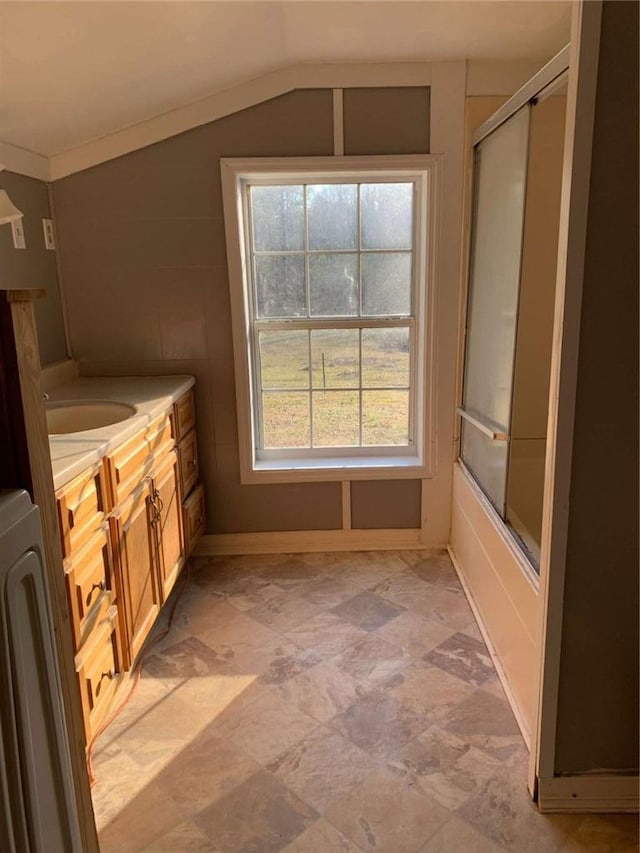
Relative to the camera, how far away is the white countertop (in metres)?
1.54

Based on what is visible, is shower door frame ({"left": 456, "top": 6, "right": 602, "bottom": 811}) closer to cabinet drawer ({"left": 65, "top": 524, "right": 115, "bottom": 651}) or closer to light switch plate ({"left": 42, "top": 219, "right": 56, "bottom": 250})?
cabinet drawer ({"left": 65, "top": 524, "right": 115, "bottom": 651})

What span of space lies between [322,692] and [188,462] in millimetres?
1183

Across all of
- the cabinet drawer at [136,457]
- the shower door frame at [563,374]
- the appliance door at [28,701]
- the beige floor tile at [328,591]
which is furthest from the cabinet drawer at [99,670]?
the shower door frame at [563,374]

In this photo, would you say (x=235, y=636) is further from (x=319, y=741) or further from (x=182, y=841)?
(x=182, y=841)

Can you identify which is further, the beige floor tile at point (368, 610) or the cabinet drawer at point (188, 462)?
the cabinet drawer at point (188, 462)

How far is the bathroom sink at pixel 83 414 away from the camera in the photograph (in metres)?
2.24

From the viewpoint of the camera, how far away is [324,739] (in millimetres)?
1830

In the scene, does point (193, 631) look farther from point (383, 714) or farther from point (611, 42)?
point (611, 42)

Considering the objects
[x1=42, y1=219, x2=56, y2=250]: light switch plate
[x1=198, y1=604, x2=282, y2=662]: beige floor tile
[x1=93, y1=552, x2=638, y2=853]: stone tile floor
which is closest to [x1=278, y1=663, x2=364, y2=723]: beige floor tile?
[x1=93, y1=552, x2=638, y2=853]: stone tile floor

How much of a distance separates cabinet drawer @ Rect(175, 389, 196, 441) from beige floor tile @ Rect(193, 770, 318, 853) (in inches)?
54.7

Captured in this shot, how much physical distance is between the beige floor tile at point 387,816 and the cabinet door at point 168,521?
1.03 m

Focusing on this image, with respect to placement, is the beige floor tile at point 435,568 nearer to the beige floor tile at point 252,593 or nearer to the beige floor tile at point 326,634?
the beige floor tile at point 326,634

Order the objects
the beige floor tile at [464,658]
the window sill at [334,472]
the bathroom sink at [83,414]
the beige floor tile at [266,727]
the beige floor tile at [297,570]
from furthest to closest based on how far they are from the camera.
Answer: the window sill at [334,472] → the beige floor tile at [297,570] → the bathroom sink at [83,414] → the beige floor tile at [464,658] → the beige floor tile at [266,727]

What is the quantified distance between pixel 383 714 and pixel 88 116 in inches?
96.1
